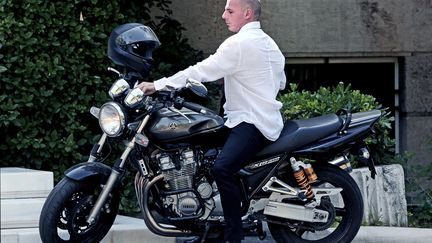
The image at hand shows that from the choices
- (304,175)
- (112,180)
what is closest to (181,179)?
(112,180)

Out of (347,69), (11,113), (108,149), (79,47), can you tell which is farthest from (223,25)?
(108,149)

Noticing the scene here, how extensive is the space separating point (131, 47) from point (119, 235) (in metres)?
1.32

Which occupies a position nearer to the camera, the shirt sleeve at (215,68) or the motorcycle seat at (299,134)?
the shirt sleeve at (215,68)

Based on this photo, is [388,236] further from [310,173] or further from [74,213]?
[74,213]

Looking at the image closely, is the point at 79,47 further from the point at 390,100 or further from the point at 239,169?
the point at 390,100

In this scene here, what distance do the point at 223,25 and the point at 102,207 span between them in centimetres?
458

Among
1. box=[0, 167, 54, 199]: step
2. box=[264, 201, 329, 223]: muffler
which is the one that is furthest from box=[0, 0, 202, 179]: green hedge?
box=[264, 201, 329, 223]: muffler

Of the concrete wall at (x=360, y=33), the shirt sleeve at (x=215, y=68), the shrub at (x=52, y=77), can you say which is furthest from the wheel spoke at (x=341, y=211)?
the concrete wall at (x=360, y=33)

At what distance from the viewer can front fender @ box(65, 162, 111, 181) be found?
6246mm

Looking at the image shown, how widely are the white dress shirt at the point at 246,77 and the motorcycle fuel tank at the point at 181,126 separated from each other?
0.45ft

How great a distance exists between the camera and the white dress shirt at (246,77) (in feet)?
20.7

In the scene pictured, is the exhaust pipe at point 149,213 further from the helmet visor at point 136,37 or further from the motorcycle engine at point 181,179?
the helmet visor at point 136,37

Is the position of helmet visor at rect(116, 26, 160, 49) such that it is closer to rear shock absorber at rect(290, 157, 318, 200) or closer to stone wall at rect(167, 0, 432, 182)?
rear shock absorber at rect(290, 157, 318, 200)

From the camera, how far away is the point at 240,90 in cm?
643
